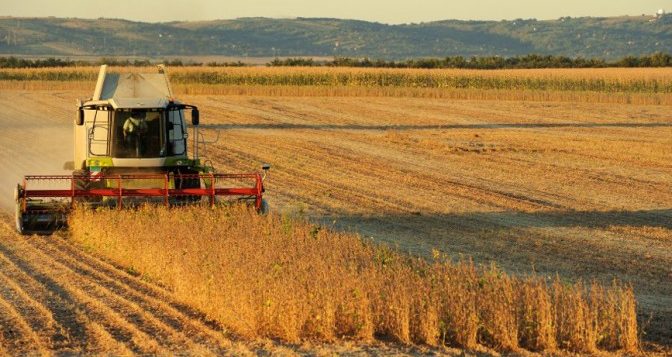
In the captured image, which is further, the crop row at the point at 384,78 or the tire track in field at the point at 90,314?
the crop row at the point at 384,78

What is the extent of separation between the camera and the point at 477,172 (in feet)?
78.1

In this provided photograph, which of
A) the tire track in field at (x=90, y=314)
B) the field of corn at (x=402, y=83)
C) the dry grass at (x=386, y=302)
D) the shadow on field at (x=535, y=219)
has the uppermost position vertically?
the dry grass at (x=386, y=302)

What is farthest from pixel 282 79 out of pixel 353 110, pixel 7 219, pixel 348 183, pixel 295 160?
pixel 7 219

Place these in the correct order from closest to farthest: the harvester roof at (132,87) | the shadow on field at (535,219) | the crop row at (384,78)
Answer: the shadow on field at (535,219) < the harvester roof at (132,87) < the crop row at (384,78)

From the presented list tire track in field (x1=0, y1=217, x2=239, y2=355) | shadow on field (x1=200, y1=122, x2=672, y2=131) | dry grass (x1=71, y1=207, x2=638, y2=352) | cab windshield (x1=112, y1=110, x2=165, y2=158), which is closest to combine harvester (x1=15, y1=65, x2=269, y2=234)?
cab windshield (x1=112, y1=110, x2=165, y2=158)

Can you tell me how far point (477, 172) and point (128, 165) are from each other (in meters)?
8.71

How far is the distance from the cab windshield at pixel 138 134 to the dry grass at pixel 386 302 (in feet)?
17.7

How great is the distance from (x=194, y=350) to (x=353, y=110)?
3204cm

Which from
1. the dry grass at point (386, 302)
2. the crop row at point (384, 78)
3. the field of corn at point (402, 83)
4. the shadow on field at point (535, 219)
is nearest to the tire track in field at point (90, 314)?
the dry grass at point (386, 302)

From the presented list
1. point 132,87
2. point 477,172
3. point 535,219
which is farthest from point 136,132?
point 477,172

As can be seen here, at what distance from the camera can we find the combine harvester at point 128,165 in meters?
16.4

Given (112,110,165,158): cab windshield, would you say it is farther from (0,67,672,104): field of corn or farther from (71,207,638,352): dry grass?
(0,67,672,104): field of corn

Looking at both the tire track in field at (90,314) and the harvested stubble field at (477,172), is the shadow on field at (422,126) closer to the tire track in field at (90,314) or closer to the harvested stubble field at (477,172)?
the harvested stubble field at (477,172)

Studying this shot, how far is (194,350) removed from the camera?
9.41 metres
